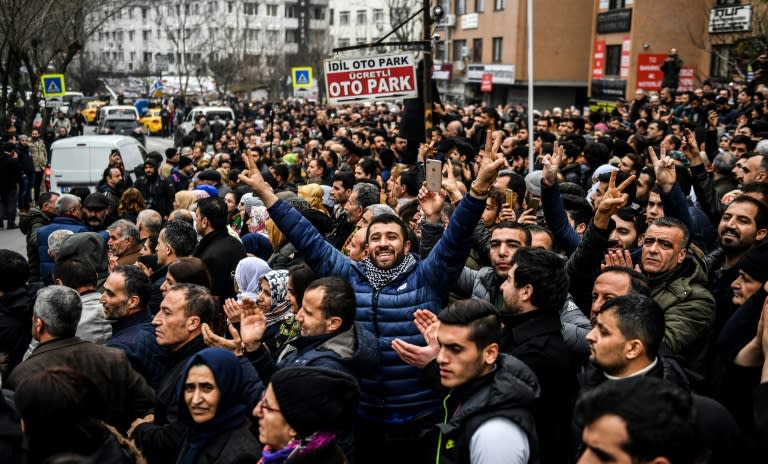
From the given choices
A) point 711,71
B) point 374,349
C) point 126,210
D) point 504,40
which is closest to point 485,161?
point 374,349

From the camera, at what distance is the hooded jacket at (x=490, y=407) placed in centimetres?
320

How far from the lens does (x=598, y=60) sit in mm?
36562

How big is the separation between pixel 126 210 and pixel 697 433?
28.4 ft

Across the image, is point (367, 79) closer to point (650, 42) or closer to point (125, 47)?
point (650, 42)

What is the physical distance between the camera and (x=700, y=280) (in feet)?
16.0

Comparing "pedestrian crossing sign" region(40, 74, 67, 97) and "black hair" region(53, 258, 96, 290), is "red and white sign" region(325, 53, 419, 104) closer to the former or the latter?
"black hair" region(53, 258, 96, 290)

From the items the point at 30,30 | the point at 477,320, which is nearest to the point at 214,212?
the point at 477,320

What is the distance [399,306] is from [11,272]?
304cm

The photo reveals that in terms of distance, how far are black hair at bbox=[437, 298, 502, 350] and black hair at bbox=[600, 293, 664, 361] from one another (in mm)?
532

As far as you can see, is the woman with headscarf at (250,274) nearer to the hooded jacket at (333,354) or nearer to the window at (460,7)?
the hooded jacket at (333,354)

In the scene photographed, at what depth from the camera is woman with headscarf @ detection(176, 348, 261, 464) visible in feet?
12.2

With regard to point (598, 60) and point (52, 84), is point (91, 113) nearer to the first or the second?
point (52, 84)

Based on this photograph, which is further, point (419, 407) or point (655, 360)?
point (419, 407)

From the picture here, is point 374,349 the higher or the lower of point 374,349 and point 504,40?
the lower
